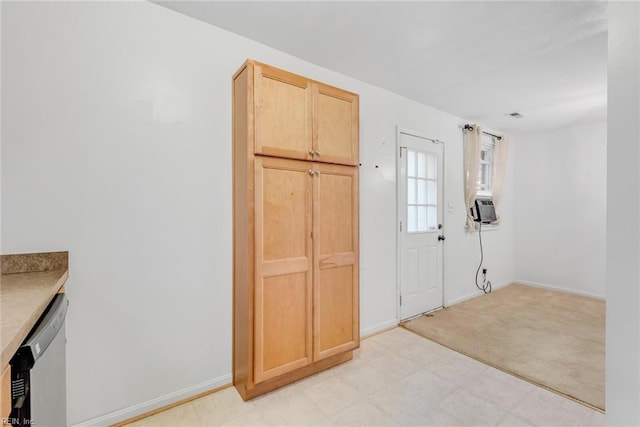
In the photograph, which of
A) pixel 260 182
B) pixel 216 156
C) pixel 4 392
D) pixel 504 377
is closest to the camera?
pixel 4 392

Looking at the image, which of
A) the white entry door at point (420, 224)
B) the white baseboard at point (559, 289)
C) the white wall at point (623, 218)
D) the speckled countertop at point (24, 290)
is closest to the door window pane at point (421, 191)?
the white entry door at point (420, 224)

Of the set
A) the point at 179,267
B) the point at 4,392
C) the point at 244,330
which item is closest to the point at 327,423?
the point at 244,330

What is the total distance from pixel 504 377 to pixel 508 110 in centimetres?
311

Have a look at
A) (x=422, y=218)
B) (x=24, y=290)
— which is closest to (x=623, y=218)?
(x=24, y=290)

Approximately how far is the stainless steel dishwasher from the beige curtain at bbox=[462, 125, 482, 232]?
4227 millimetres

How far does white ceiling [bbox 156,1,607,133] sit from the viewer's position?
181 centimetres

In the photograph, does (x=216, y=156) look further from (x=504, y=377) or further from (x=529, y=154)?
(x=529, y=154)

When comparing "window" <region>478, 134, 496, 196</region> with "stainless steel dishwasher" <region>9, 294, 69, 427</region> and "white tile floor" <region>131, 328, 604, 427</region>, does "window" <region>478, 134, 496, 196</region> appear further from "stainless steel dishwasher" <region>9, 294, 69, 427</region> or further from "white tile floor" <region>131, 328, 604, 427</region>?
"stainless steel dishwasher" <region>9, 294, 69, 427</region>

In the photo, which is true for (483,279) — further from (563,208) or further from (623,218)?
(623,218)

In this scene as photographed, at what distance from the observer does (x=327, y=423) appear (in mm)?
1673

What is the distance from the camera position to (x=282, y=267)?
193 cm

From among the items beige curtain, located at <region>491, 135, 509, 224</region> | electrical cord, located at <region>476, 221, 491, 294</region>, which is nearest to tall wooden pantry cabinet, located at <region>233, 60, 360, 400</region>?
electrical cord, located at <region>476, 221, 491, 294</region>

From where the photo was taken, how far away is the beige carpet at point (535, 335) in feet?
7.04

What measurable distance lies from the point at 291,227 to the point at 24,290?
132cm
